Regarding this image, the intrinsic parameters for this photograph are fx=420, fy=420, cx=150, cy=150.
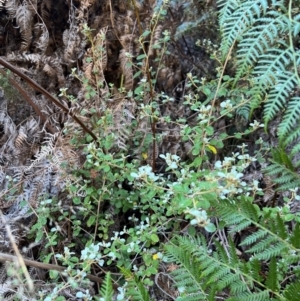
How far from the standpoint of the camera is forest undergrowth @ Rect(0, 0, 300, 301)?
1.04 metres

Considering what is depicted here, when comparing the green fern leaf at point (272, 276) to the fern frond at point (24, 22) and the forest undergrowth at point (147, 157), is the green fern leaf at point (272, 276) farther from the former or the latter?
the fern frond at point (24, 22)

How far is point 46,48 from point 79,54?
14 cm

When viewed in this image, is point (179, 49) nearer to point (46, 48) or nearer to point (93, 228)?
point (46, 48)

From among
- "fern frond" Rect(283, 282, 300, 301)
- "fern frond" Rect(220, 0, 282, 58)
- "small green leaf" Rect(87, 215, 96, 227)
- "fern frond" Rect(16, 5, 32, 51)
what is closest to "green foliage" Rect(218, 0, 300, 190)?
"fern frond" Rect(220, 0, 282, 58)

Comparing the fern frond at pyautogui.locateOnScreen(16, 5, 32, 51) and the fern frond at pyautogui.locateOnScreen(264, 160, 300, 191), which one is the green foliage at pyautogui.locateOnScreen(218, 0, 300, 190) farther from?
the fern frond at pyautogui.locateOnScreen(16, 5, 32, 51)

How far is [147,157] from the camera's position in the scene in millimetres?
1566

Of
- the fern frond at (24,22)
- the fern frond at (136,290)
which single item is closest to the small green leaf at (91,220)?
the fern frond at (136,290)

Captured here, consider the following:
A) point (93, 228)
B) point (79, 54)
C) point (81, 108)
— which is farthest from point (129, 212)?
point (79, 54)

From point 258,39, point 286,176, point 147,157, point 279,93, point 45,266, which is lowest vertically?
point 45,266

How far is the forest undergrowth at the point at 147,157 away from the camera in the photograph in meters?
1.04

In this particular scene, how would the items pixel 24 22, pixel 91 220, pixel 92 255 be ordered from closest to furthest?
pixel 92 255 → pixel 91 220 → pixel 24 22

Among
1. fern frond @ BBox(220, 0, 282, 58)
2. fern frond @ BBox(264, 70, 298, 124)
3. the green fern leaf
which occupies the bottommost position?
the green fern leaf

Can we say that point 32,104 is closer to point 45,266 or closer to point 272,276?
point 45,266

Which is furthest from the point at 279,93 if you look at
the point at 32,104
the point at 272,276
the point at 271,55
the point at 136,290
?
the point at 32,104
